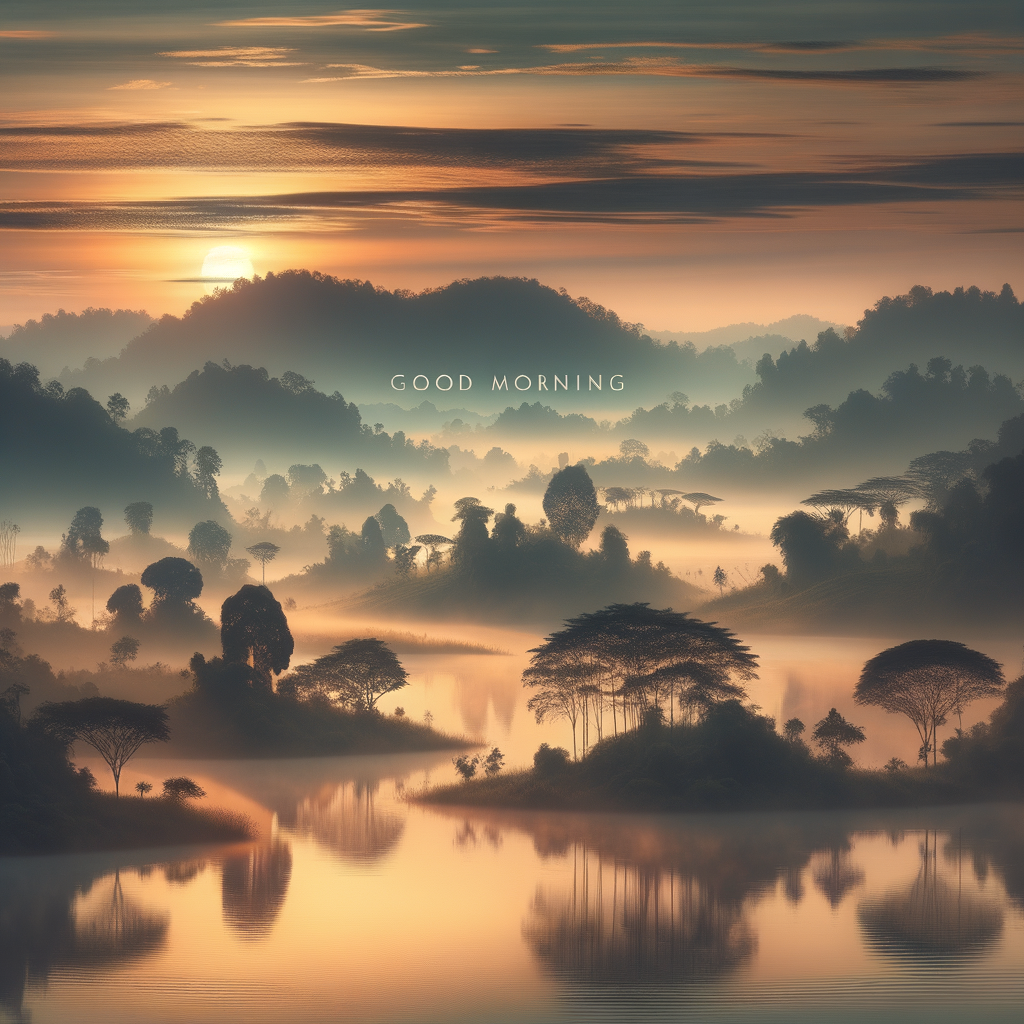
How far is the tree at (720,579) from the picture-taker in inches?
7210

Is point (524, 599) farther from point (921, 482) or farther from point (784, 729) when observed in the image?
point (784, 729)

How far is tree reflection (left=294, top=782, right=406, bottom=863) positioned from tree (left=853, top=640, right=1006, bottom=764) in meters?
29.3

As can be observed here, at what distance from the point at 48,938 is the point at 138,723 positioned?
20.8 meters

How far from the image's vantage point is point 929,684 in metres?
85.8

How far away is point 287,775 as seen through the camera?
301 feet

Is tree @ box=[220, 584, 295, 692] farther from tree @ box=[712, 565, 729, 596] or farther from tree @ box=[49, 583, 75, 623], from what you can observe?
tree @ box=[712, 565, 729, 596]

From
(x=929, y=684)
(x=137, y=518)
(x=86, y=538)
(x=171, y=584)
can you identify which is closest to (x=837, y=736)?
(x=929, y=684)

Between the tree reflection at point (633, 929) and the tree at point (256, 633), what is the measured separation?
39395mm

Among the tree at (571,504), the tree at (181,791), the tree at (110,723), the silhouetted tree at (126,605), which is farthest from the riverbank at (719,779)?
the tree at (571,504)

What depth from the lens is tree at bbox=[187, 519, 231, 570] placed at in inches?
7106

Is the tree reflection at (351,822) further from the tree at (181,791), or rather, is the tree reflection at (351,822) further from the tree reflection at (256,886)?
the tree at (181,791)

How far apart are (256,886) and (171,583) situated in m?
73.6

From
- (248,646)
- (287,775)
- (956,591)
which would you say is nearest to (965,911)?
(287,775)

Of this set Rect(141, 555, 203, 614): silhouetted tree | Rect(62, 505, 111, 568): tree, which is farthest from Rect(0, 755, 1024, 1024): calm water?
Rect(62, 505, 111, 568): tree
